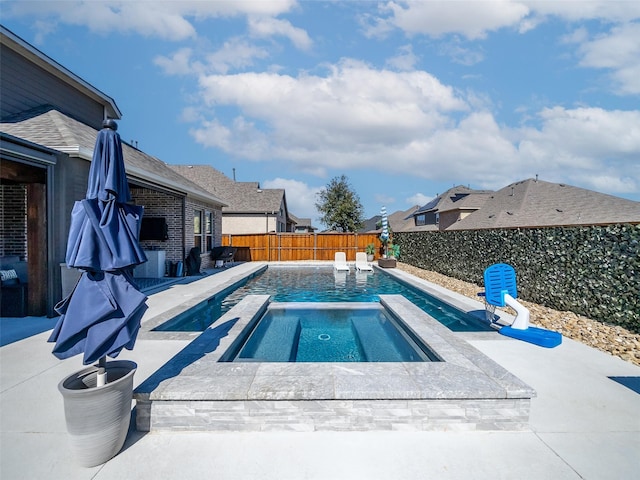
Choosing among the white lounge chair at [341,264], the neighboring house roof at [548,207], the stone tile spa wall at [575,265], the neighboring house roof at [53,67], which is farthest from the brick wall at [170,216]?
the neighboring house roof at [548,207]

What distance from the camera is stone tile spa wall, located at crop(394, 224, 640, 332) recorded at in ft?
19.3

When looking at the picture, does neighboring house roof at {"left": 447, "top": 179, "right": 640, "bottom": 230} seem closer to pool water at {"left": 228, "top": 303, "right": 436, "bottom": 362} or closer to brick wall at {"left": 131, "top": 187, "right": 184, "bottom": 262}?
pool water at {"left": 228, "top": 303, "right": 436, "bottom": 362}

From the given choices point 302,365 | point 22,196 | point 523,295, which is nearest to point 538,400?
point 302,365

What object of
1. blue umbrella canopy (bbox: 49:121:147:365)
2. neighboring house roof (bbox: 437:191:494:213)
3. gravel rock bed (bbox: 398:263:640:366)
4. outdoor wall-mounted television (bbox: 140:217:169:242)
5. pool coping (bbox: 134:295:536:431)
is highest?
neighboring house roof (bbox: 437:191:494:213)

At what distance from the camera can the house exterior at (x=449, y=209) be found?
30531mm

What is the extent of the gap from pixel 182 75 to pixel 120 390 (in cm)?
1436

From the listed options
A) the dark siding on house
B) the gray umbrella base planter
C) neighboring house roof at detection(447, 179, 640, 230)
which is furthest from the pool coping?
neighboring house roof at detection(447, 179, 640, 230)

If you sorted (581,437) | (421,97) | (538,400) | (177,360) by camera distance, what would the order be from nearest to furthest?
(581,437) → (538,400) → (177,360) → (421,97)

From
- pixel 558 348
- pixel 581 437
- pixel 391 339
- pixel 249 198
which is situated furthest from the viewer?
pixel 249 198

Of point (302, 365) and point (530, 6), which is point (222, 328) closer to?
point (302, 365)

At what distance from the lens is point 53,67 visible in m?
9.18

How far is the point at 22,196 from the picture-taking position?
8.41 metres

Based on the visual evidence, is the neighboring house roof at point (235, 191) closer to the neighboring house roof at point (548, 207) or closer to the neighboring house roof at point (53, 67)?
the neighboring house roof at point (53, 67)

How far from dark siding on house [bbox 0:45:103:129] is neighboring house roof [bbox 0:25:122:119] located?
0.12 metres
